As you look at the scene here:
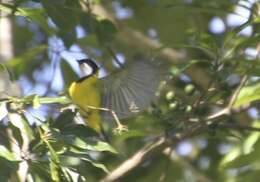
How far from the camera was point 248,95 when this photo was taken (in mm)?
2766

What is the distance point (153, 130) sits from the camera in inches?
123

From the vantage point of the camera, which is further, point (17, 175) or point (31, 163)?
point (17, 175)

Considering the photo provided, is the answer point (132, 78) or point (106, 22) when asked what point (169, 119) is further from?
point (106, 22)

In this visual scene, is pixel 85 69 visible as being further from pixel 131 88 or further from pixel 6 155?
pixel 6 155

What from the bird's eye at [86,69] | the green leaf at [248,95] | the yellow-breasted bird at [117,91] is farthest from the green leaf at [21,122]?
the green leaf at [248,95]

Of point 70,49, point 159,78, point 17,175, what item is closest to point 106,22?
point 70,49

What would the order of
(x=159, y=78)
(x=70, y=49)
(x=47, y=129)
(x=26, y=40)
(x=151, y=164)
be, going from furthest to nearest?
Answer: (x=26, y=40), (x=151, y=164), (x=70, y=49), (x=159, y=78), (x=47, y=129)

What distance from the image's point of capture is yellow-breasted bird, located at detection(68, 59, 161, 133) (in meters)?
2.59

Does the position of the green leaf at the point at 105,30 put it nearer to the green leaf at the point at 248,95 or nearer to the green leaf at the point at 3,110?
the green leaf at the point at 248,95

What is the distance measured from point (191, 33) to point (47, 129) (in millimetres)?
927

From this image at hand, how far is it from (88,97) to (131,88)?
0.17 m

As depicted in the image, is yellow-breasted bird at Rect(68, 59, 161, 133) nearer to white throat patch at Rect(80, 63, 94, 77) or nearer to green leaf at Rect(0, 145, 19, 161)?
white throat patch at Rect(80, 63, 94, 77)

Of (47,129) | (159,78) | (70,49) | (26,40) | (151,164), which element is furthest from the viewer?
(26,40)

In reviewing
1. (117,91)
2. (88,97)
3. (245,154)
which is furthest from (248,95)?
(88,97)
